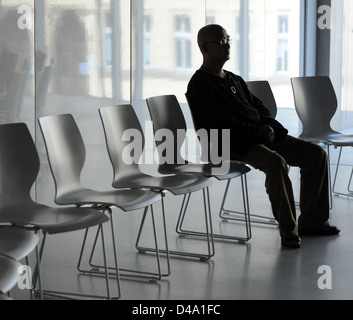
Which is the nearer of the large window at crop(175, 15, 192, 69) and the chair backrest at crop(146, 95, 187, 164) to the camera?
the chair backrest at crop(146, 95, 187, 164)

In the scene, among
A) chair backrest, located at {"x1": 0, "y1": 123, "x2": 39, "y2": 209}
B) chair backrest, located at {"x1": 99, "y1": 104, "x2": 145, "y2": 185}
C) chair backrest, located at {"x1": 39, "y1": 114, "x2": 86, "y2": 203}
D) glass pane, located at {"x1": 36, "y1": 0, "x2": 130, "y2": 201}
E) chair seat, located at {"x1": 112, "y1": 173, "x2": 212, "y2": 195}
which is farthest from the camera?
glass pane, located at {"x1": 36, "y1": 0, "x2": 130, "y2": 201}

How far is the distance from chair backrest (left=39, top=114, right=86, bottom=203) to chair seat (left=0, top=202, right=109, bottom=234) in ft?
0.93

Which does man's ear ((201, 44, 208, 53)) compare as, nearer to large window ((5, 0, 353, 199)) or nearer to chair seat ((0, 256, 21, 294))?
large window ((5, 0, 353, 199))

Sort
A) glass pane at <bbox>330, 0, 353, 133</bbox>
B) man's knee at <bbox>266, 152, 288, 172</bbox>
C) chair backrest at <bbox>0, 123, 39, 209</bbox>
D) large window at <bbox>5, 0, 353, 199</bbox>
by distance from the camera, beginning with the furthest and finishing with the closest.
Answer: glass pane at <bbox>330, 0, 353, 133</bbox> < large window at <bbox>5, 0, 353, 199</bbox> < man's knee at <bbox>266, 152, 288, 172</bbox> < chair backrest at <bbox>0, 123, 39, 209</bbox>

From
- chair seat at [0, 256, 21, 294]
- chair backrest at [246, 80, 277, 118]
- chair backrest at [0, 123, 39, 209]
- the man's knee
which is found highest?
chair backrest at [246, 80, 277, 118]

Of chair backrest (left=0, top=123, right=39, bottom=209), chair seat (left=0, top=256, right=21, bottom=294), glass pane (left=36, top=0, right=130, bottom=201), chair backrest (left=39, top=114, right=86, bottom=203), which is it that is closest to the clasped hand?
chair backrest (left=39, top=114, right=86, bottom=203)

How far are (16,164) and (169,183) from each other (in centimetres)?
109

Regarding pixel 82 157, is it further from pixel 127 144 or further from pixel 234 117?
pixel 234 117

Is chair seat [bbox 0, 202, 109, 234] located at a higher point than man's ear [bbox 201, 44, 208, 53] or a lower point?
lower

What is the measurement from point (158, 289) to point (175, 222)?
1821 mm

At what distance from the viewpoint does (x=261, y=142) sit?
5.24 metres

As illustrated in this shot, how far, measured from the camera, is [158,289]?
418cm

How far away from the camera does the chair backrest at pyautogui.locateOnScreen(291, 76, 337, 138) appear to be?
259 inches
